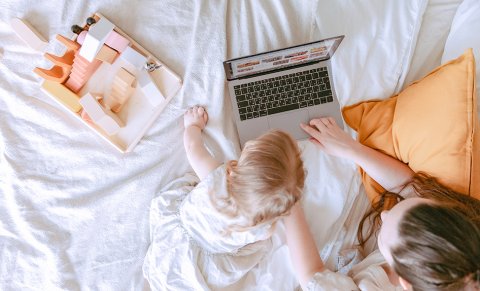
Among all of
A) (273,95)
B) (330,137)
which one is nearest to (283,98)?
(273,95)

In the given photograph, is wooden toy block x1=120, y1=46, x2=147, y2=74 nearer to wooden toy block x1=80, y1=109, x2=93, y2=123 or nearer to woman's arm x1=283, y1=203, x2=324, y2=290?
wooden toy block x1=80, y1=109, x2=93, y2=123

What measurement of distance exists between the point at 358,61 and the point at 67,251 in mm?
966

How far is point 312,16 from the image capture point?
113cm

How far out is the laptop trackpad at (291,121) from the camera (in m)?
1.08

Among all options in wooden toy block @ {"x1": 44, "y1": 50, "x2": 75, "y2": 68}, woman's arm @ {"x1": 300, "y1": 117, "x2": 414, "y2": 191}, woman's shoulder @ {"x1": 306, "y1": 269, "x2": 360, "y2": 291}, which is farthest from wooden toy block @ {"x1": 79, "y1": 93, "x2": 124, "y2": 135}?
woman's shoulder @ {"x1": 306, "y1": 269, "x2": 360, "y2": 291}

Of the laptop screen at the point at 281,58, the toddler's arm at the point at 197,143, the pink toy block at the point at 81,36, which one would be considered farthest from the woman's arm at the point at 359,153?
the pink toy block at the point at 81,36

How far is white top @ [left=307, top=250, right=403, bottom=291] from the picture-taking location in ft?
3.03

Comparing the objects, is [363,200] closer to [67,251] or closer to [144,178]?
[144,178]

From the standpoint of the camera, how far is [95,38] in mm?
989

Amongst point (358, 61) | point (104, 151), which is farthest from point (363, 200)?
point (104, 151)

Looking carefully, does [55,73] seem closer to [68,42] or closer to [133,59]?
[68,42]

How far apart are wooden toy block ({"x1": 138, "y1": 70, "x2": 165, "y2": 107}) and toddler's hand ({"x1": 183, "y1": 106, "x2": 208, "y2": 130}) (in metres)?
0.08

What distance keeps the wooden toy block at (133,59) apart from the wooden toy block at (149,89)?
0.06ft

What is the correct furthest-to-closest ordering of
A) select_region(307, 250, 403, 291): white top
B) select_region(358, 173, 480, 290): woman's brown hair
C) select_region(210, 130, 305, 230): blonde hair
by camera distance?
select_region(307, 250, 403, 291): white top
select_region(210, 130, 305, 230): blonde hair
select_region(358, 173, 480, 290): woman's brown hair
